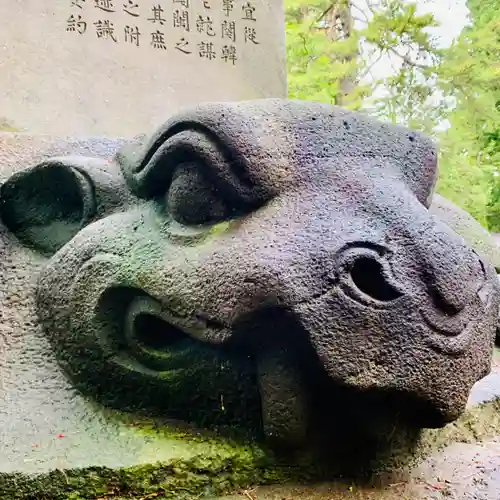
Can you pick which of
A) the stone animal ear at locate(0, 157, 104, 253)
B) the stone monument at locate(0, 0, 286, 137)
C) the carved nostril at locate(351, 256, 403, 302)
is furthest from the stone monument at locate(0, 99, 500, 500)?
the stone monument at locate(0, 0, 286, 137)

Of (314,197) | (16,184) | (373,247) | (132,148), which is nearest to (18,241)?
(16,184)

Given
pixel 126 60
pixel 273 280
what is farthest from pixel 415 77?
pixel 273 280

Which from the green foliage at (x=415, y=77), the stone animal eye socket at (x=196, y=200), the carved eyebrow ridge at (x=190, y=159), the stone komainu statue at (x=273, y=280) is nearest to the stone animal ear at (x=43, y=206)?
the stone komainu statue at (x=273, y=280)

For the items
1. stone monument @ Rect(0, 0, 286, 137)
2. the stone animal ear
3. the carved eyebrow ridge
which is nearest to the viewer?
the carved eyebrow ridge

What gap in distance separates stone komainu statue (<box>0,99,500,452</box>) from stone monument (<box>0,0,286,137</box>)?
101cm

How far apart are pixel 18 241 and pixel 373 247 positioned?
0.99m

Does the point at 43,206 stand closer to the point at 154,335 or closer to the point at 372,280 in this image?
the point at 154,335

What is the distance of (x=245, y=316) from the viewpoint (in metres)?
1.19

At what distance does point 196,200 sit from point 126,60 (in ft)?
4.91

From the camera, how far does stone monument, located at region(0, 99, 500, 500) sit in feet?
3.92

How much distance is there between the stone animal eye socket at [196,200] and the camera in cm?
136

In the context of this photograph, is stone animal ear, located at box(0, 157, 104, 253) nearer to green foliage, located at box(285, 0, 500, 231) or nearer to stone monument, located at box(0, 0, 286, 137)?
stone monument, located at box(0, 0, 286, 137)

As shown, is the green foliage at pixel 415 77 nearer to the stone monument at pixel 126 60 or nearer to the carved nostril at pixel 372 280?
the stone monument at pixel 126 60

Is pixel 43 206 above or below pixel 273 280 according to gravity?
above
